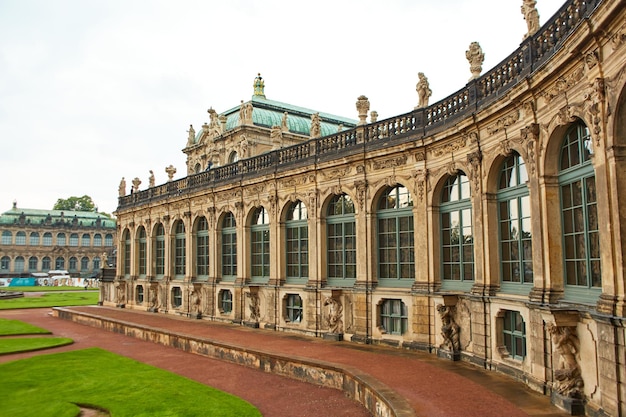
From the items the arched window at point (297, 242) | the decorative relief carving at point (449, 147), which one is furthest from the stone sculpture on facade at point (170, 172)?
the decorative relief carving at point (449, 147)

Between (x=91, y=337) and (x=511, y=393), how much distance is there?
68.9 ft

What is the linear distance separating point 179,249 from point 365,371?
2237 cm

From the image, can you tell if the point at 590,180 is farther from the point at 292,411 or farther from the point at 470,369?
the point at 292,411

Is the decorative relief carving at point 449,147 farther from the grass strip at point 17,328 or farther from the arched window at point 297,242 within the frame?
the grass strip at point 17,328

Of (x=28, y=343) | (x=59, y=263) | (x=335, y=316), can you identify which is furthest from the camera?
(x=59, y=263)

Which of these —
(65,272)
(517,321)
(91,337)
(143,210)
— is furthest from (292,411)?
(65,272)

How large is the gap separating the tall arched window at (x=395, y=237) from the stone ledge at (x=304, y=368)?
19.1ft

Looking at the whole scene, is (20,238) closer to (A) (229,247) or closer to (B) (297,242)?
(A) (229,247)

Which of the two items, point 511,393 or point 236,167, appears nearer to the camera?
point 511,393

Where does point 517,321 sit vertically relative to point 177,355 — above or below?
above

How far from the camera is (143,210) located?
38.9 m

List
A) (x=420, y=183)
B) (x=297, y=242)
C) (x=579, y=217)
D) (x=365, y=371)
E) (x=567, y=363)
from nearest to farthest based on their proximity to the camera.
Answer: (x=567, y=363) → (x=579, y=217) → (x=365, y=371) → (x=420, y=183) → (x=297, y=242)

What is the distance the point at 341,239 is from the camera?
893 inches

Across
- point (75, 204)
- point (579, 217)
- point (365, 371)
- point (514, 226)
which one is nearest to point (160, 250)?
point (365, 371)
